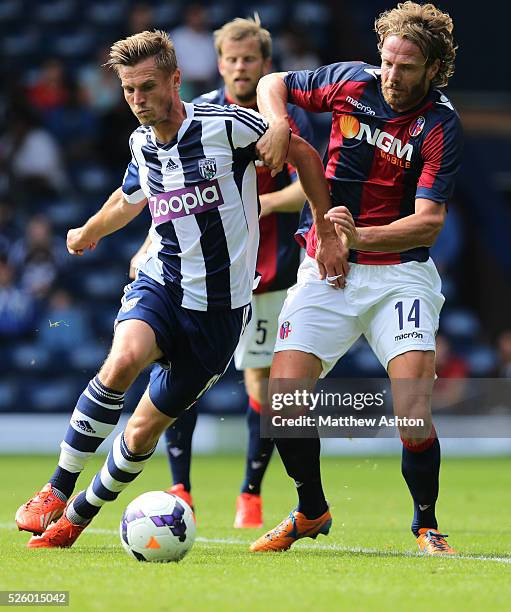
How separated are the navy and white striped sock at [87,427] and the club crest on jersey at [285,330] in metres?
0.86

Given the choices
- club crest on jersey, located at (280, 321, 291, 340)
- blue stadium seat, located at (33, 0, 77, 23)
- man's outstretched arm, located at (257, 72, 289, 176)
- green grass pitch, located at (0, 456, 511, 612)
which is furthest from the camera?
blue stadium seat, located at (33, 0, 77, 23)

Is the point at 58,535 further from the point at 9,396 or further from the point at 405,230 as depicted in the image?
the point at 9,396

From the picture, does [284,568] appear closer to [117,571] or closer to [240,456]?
[117,571]

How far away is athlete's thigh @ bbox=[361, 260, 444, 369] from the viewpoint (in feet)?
19.3

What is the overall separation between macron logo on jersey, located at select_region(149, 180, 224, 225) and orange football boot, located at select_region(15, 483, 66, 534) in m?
1.32

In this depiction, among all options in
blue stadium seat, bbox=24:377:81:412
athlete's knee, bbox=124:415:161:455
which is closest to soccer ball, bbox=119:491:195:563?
athlete's knee, bbox=124:415:161:455

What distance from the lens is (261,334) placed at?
25.8ft

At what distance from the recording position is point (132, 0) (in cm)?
1720

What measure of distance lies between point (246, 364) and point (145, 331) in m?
2.35

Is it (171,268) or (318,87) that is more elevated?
(318,87)

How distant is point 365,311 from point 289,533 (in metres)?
1.08

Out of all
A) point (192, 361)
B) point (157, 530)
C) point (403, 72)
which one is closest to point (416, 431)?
point (192, 361)

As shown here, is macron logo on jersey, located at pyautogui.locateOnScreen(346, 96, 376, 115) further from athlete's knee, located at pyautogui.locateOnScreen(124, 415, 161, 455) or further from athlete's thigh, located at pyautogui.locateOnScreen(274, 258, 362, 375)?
athlete's knee, located at pyautogui.locateOnScreen(124, 415, 161, 455)

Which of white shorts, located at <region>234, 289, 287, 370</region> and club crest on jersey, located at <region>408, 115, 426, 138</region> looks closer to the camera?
club crest on jersey, located at <region>408, 115, 426, 138</region>
